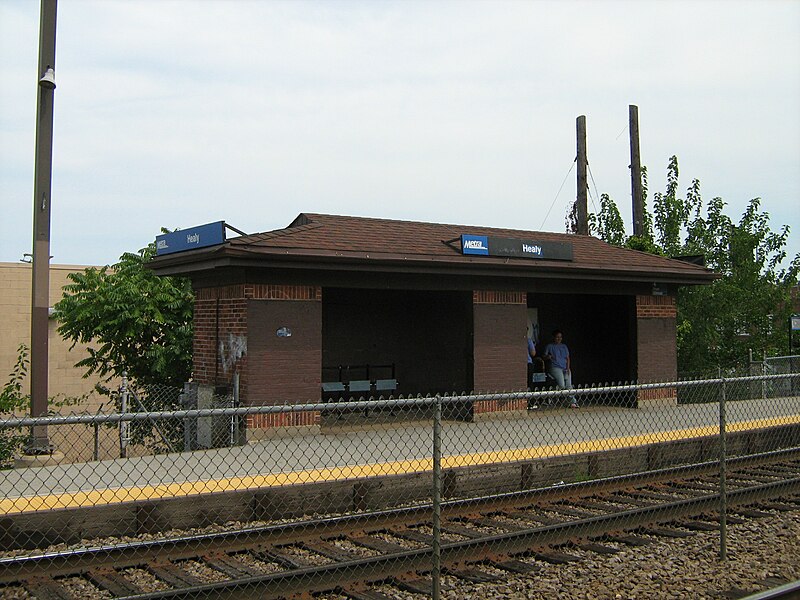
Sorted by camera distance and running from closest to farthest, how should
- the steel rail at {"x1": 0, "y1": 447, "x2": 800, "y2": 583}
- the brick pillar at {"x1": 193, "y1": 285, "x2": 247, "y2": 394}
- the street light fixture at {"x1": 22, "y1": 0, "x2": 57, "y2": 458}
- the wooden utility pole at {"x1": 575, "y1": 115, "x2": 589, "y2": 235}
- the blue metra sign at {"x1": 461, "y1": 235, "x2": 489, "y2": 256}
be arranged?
the steel rail at {"x1": 0, "y1": 447, "x2": 800, "y2": 583} < the street light fixture at {"x1": 22, "y1": 0, "x2": 57, "y2": 458} < the brick pillar at {"x1": 193, "y1": 285, "x2": 247, "y2": 394} < the blue metra sign at {"x1": 461, "y1": 235, "x2": 489, "y2": 256} < the wooden utility pole at {"x1": 575, "y1": 115, "x2": 589, "y2": 235}

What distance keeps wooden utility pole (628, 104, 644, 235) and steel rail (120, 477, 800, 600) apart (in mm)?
13686

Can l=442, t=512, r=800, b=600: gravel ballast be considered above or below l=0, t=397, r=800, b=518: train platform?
below

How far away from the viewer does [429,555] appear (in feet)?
21.8

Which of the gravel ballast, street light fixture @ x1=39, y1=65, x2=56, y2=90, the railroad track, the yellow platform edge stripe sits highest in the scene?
street light fixture @ x1=39, y1=65, x2=56, y2=90

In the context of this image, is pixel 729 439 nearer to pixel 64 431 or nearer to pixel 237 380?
pixel 237 380

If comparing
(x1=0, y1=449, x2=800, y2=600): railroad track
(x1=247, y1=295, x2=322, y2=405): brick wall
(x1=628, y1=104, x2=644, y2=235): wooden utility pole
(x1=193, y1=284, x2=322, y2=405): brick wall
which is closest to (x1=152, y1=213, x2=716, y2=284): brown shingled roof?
(x1=193, y1=284, x2=322, y2=405): brick wall

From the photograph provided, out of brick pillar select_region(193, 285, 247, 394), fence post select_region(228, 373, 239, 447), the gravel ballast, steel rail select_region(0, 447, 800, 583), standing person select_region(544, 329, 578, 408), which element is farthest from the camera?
standing person select_region(544, 329, 578, 408)

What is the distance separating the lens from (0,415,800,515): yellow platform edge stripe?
726cm

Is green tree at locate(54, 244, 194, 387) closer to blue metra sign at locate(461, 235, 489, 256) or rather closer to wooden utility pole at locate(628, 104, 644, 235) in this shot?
blue metra sign at locate(461, 235, 489, 256)

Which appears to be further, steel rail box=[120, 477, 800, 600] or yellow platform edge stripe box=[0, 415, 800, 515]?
yellow platform edge stripe box=[0, 415, 800, 515]

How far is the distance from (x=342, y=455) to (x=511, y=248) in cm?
563

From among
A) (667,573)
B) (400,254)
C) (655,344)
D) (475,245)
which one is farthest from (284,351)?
(655,344)

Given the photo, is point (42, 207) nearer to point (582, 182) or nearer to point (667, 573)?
point (667, 573)

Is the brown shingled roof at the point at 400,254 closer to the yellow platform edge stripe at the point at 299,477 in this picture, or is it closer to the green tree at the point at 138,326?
the green tree at the point at 138,326
